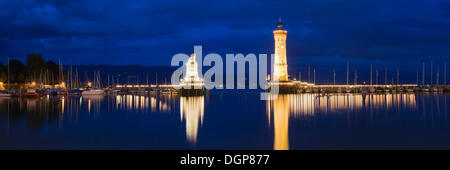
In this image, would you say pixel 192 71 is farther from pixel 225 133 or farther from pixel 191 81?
pixel 225 133

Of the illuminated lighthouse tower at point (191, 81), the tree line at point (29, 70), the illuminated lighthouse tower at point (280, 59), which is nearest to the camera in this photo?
the illuminated lighthouse tower at point (191, 81)

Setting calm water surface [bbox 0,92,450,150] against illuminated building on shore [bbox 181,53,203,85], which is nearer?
calm water surface [bbox 0,92,450,150]

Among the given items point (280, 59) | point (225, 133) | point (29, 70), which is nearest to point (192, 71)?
point (280, 59)

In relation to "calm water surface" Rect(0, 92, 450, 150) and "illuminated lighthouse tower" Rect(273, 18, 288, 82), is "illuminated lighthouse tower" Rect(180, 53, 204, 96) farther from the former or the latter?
"calm water surface" Rect(0, 92, 450, 150)

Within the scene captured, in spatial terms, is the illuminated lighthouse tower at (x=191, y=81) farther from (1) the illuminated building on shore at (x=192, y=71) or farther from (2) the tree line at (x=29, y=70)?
(2) the tree line at (x=29, y=70)

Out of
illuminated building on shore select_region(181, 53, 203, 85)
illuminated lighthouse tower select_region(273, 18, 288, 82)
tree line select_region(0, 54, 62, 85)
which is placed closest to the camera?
illuminated building on shore select_region(181, 53, 203, 85)

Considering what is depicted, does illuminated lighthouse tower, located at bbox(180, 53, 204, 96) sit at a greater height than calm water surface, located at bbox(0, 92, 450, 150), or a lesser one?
greater

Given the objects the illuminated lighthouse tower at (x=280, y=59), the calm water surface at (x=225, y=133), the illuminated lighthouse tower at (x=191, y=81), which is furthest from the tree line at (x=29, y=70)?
the calm water surface at (x=225, y=133)

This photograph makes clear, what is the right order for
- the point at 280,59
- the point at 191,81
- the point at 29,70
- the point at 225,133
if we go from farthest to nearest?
the point at 280,59 < the point at 29,70 < the point at 191,81 < the point at 225,133

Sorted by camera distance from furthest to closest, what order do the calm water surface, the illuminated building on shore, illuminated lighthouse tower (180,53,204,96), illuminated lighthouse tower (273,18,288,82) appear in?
illuminated lighthouse tower (273,18,288,82), illuminated lighthouse tower (180,53,204,96), the illuminated building on shore, the calm water surface

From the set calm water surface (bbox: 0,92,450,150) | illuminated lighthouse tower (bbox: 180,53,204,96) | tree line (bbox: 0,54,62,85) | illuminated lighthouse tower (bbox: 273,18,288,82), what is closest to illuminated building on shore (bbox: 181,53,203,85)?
illuminated lighthouse tower (bbox: 180,53,204,96)
